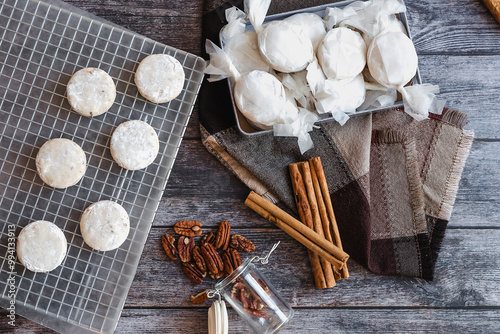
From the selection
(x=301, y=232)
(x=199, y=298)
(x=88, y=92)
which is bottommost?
(x=199, y=298)

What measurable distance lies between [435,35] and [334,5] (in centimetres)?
34

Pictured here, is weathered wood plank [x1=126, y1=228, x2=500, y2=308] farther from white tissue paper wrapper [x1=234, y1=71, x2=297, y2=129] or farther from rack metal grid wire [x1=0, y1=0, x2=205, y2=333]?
white tissue paper wrapper [x1=234, y1=71, x2=297, y2=129]

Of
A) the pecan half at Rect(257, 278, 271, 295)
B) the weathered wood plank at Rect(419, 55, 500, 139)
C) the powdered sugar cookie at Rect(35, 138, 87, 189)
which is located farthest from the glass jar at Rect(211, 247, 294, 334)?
the weathered wood plank at Rect(419, 55, 500, 139)

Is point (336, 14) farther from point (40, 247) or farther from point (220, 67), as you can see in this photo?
point (40, 247)

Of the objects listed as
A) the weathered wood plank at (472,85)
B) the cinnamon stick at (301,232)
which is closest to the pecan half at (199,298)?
the cinnamon stick at (301,232)

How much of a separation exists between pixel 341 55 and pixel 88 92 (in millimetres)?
601

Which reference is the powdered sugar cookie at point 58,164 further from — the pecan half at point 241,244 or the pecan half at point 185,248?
the pecan half at point 241,244

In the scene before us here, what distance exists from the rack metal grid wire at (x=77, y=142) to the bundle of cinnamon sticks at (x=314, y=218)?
0.31 meters

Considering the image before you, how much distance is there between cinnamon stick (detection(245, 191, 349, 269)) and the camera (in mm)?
1131

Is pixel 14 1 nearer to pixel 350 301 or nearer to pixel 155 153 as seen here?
pixel 155 153

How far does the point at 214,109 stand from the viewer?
1159 mm

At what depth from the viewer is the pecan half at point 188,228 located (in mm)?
1174

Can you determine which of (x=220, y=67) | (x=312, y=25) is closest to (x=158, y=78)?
(x=220, y=67)

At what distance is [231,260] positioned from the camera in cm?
118
